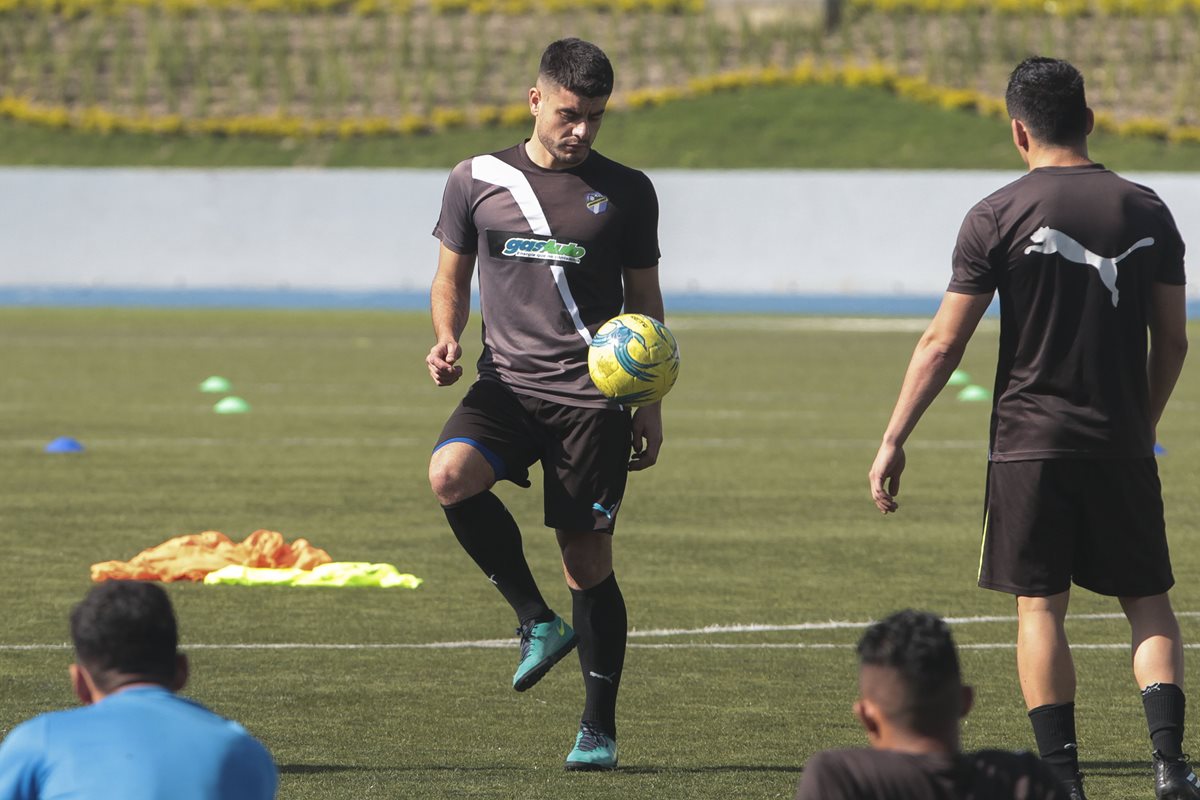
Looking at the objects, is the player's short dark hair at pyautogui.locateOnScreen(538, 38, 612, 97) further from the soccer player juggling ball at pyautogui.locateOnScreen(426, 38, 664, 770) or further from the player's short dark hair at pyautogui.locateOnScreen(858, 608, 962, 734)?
the player's short dark hair at pyautogui.locateOnScreen(858, 608, 962, 734)

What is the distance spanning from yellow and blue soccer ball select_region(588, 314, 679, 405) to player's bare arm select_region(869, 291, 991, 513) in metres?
0.96

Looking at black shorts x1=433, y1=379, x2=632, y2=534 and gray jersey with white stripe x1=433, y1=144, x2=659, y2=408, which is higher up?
gray jersey with white stripe x1=433, y1=144, x2=659, y2=408

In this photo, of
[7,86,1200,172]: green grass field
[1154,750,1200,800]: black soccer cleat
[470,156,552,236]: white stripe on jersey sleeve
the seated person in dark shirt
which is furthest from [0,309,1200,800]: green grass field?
[7,86,1200,172]: green grass field

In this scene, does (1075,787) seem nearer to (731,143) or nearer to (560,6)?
(731,143)

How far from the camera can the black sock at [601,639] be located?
661 cm

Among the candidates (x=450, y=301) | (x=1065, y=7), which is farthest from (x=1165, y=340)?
(x=1065, y=7)

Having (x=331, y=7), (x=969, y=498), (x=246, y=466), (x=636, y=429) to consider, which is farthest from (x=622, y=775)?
(x=331, y=7)

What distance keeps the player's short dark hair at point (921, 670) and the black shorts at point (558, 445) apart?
330 centimetres

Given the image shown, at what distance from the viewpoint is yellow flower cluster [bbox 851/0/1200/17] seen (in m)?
51.7

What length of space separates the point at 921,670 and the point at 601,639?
3460mm

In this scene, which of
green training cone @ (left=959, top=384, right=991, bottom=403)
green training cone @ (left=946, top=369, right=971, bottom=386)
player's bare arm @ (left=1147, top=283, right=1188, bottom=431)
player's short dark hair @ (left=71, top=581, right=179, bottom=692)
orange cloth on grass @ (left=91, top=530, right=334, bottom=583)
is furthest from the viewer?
green training cone @ (left=946, top=369, right=971, bottom=386)

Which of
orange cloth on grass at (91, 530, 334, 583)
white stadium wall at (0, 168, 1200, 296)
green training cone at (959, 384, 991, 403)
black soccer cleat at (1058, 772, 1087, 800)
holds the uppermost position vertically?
black soccer cleat at (1058, 772, 1087, 800)

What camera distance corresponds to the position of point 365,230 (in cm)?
4066

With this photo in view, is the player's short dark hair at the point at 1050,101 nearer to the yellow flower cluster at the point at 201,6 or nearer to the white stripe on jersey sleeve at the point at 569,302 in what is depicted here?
the white stripe on jersey sleeve at the point at 569,302
